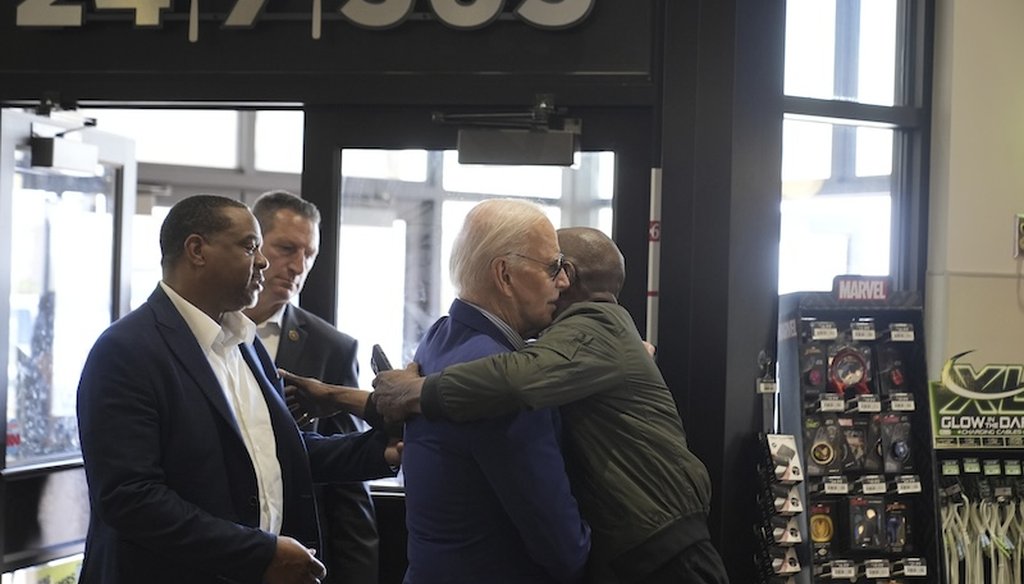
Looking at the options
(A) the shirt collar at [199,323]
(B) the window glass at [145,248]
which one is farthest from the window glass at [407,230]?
(B) the window glass at [145,248]

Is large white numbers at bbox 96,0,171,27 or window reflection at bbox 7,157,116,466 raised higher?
large white numbers at bbox 96,0,171,27

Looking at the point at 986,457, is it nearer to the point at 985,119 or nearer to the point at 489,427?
the point at 985,119

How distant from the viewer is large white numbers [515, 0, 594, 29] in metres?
4.11

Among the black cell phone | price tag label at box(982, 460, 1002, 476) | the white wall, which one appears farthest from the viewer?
the white wall

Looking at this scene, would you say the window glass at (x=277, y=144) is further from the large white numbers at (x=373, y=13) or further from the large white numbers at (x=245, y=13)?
the large white numbers at (x=373, y=13)

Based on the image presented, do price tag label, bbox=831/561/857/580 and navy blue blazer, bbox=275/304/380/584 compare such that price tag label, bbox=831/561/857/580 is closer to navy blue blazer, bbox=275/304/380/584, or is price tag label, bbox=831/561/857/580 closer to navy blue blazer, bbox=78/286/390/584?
navy blue blazer, bbox=275/304/380/584

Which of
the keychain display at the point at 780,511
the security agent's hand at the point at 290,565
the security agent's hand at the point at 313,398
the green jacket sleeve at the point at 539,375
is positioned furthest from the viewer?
the keychain display at the point at 780,511

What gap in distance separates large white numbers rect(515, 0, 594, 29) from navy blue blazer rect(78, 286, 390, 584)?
1871 millimetres

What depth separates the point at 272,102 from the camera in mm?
4297

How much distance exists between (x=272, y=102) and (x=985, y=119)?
8.64ft

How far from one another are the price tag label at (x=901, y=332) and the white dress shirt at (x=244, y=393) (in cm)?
234

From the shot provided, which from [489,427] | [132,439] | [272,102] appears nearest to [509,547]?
[489,427]

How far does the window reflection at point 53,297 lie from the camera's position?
15.1 ft

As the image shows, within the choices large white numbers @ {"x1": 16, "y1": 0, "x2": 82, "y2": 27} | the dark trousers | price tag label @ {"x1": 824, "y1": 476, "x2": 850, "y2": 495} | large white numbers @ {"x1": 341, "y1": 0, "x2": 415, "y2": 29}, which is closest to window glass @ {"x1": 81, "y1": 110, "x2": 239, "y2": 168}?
large white numbers @ {"x1": 16, "y1": 0, "x2": 82, "y2": 27}
